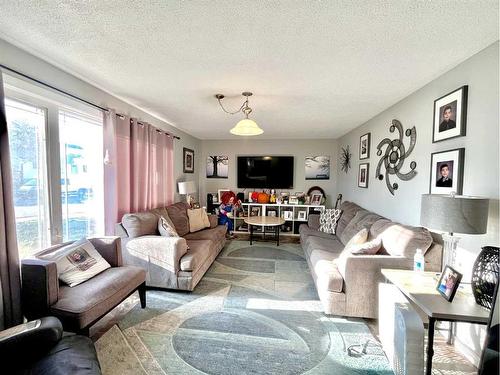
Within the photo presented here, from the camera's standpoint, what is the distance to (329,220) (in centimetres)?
405

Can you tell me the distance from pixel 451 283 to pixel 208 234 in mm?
2928

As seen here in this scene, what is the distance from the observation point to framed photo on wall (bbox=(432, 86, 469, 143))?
1790 mm

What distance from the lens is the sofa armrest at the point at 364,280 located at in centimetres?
211

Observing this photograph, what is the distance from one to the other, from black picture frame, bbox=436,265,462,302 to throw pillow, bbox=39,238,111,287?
2.65 m

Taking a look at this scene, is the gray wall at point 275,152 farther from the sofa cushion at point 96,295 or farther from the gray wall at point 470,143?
the sofa cushion at point 96,295

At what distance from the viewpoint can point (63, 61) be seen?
6.38ft

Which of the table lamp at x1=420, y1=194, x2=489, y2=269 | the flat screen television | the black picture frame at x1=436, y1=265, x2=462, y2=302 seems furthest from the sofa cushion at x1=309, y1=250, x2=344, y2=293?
the flat screen television

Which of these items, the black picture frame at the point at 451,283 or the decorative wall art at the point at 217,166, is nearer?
the black picture frame at the point at 451,283

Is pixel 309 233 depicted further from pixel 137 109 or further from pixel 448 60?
pixel 137 109

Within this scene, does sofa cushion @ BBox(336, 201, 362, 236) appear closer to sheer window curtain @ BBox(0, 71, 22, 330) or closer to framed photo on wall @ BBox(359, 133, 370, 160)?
framed photo on wall @ BBox(359, 133, 370, 160)

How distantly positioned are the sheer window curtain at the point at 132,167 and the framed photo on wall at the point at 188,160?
84 cm

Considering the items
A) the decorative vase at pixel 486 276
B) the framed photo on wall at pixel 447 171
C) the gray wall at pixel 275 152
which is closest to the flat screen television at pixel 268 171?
the gray wall at pixel 275 152

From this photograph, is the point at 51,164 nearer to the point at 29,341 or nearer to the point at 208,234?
the point at 29,341

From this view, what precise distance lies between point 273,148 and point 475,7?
439 centimetres
